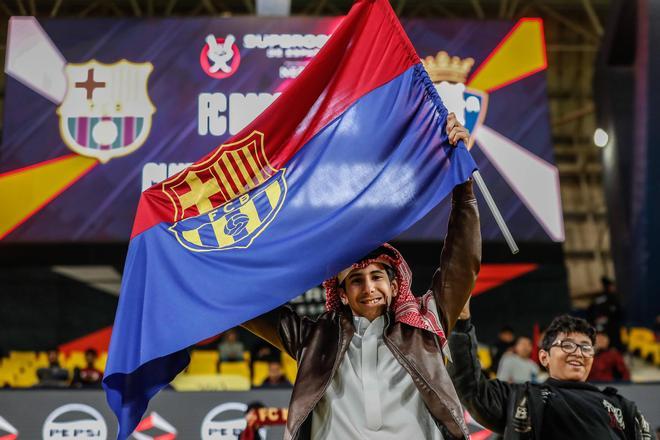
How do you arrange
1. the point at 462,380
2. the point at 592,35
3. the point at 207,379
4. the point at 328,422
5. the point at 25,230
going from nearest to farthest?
the point at 328,422 → the point at 462,380 → the point at 207,379 → the point at 25,230 → the point at 592,35

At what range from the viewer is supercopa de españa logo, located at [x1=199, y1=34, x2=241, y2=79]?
34.9 feet

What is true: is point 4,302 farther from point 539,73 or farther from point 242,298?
point 242,298

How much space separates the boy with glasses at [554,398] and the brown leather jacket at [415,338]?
0.16 m

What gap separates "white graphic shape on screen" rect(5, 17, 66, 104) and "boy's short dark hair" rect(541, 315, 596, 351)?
28.3 ft

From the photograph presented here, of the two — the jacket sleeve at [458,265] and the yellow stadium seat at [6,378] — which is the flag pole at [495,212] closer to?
the jacket sleeve at [458,265]

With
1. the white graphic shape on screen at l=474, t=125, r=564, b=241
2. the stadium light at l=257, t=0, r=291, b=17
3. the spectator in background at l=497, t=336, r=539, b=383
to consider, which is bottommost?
the spectator in background at l=497, t=336, r=539, b=383

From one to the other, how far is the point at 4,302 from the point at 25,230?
4013 mm

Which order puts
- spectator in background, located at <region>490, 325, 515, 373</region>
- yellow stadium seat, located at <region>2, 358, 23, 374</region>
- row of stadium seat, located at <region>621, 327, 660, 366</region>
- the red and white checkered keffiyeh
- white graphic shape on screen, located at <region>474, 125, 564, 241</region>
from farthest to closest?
1. row of stadium seat, located at <region>621, 327, 660, 366</region>
2. yellow stadium seat, located at <region>2, 358, 23, 374</region>
3. white graphic shape on screen, located at <region>474, 125, 564, 241</region>
4. spectator in background, located at <region>490, 325, 515, 373</region>
5. the red and white checkered keffiyeh

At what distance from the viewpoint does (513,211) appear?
1040cm

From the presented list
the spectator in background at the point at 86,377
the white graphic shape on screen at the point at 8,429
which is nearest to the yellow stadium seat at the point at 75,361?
the spectator in background at the point at 86,377

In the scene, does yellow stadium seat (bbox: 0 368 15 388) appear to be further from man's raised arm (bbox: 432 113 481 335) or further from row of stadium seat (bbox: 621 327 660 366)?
man's raised arm (bbox: 432 113 481 335)

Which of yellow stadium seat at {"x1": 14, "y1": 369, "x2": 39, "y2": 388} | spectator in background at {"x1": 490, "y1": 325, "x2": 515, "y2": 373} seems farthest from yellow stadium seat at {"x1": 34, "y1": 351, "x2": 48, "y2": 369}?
spectator in background at {"x1": 490, "y1": 325, "x2": 515, "y2": 373}

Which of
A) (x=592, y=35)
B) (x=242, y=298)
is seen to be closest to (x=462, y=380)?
(x=242, y=298)

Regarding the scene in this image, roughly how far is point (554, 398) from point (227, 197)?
148 cm
